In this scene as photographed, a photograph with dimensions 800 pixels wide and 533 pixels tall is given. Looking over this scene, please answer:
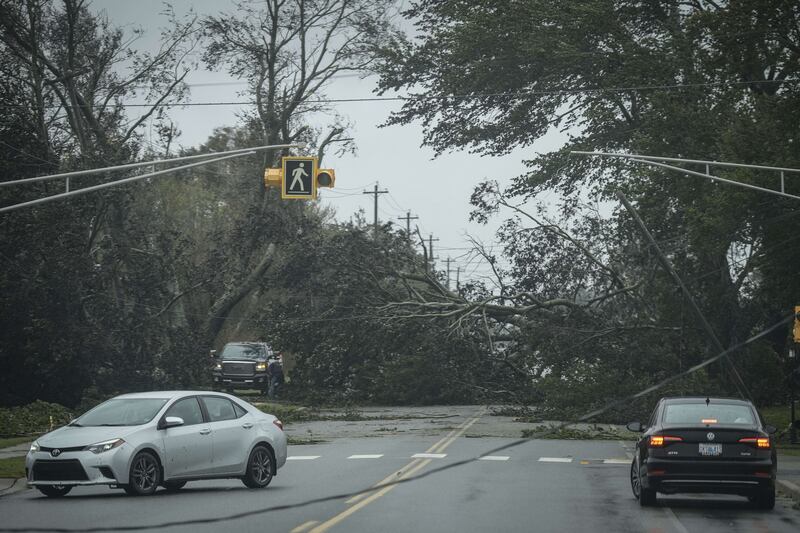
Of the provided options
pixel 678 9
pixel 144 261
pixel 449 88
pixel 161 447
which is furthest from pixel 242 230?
pixel 161 447

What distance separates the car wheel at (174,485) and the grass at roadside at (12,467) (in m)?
3.45

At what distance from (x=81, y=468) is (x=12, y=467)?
612 centimetres

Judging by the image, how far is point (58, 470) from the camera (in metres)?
Result: 16.3

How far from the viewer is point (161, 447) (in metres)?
16.7

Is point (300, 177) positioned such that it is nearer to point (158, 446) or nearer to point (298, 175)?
point (298, 175)

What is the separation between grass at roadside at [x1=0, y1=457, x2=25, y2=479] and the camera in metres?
20.3

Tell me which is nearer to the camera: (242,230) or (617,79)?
(617,79)

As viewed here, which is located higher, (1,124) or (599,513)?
(1,124)

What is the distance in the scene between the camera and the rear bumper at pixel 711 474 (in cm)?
1548

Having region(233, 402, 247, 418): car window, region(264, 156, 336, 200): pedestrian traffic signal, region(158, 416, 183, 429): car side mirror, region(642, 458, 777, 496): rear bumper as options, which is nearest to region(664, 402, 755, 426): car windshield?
region(642, 458, 777, 496): rear bumper

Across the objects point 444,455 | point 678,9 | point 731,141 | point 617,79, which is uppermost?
point 678,9

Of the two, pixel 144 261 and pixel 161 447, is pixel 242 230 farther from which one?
pixel 161 447

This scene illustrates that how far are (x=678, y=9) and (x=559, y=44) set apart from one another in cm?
558

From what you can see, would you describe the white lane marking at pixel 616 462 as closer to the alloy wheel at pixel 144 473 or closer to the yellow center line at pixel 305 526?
the alloy wheel at pixel 144 473
